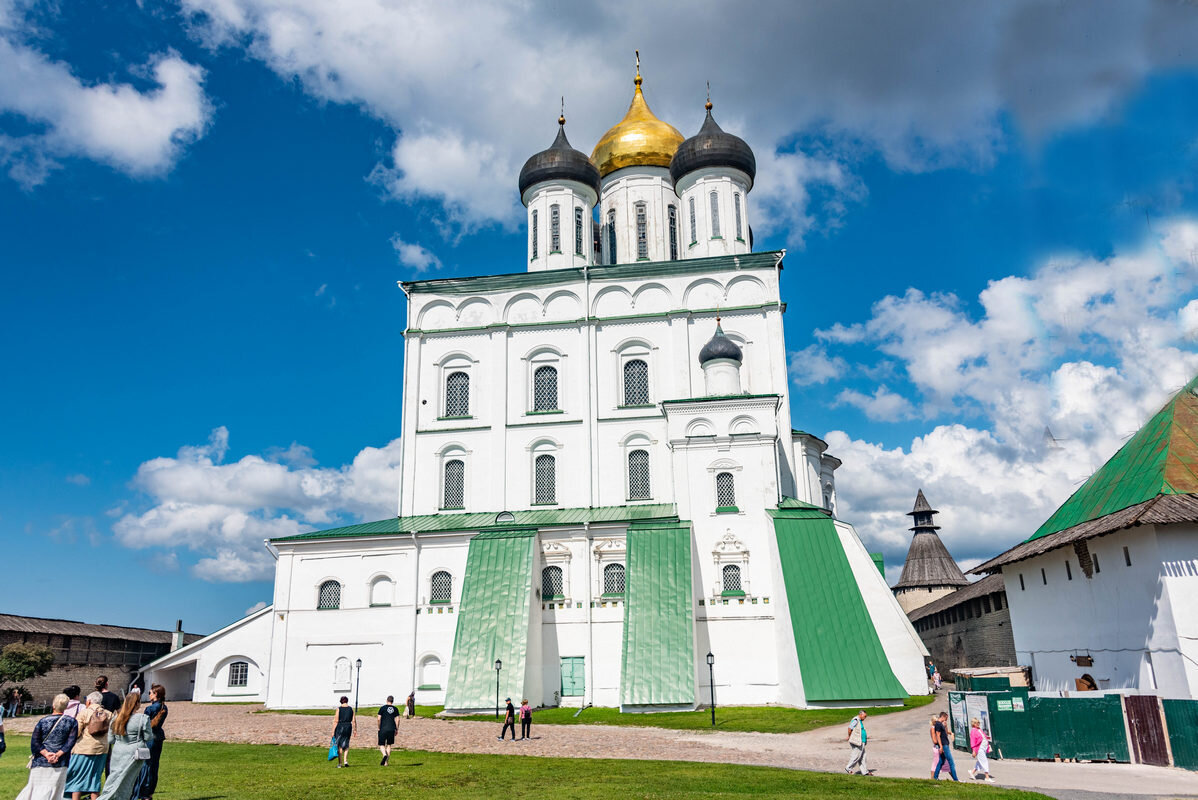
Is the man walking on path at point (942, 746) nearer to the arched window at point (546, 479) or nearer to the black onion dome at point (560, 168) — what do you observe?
the arched window at point (546, 479)

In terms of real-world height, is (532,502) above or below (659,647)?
above

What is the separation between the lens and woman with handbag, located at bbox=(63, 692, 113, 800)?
867 centimetres

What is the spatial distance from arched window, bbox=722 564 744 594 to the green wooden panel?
13.3m

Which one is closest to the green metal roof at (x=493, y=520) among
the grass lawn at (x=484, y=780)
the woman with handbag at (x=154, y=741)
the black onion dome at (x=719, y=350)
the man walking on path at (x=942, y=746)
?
the black onion dome at (x=719, y=350)

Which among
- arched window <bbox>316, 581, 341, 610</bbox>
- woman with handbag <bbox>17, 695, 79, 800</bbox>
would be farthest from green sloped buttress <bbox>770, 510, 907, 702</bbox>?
woman with handbag <bbox>17, 695, 79, 800</bbox>

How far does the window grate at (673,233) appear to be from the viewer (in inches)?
1451

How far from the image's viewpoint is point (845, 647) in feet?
80.3

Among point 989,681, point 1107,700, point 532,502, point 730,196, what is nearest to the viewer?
point 1107,700

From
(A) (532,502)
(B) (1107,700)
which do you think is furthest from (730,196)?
(B) (1107,700)

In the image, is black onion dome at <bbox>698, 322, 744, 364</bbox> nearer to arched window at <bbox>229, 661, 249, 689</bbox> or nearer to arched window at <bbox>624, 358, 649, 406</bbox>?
arched window at <bbox>624, 358, 649, 406</bbox>

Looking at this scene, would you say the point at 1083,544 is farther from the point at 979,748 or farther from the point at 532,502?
the point at 532,502

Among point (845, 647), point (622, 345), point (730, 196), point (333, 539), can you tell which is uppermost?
point (730, 196)

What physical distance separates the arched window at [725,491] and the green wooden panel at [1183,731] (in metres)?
14.4

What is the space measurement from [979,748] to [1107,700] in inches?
138
